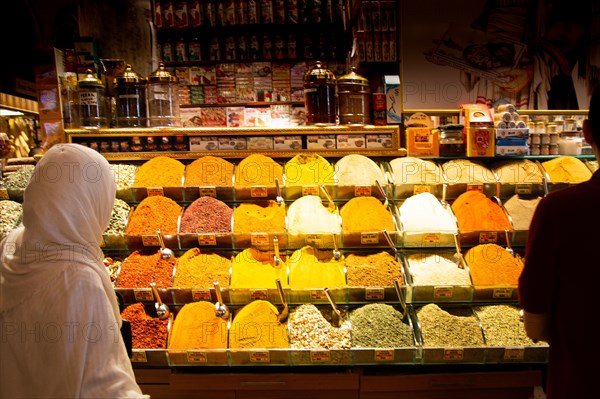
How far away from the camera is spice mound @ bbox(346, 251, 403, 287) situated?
225 centimetres

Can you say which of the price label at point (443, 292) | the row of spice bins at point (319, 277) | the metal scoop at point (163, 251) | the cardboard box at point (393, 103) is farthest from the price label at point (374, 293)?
the cardboard box at point (393, 103)

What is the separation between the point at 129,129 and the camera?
9.04 feet

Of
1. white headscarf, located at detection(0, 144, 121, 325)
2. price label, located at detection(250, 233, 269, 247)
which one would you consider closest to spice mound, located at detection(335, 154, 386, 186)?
price label, located at detection(250, 233, 269, 247)

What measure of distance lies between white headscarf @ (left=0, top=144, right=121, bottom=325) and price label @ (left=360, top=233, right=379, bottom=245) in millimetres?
1360

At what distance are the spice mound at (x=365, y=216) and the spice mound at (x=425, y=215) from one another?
82 millimetres

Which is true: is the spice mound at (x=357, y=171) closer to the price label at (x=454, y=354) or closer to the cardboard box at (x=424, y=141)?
the cardboard box at (x=424, y=141)

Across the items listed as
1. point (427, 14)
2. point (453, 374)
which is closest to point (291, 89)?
point (427, 14)

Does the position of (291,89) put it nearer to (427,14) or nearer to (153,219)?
(427,14)

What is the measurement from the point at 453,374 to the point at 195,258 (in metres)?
1.33

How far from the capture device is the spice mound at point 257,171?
8.41 ft

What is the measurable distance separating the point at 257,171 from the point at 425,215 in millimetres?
907

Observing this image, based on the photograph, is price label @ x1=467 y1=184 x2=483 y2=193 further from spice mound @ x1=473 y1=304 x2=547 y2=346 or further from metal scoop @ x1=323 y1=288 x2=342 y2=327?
metal scoop @ x1=323 y1=288 x2=342 y2=327

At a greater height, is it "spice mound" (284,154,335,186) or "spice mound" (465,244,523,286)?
"spice mound" (284,154,335,186)

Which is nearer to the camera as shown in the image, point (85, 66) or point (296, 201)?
point (296, 201)
